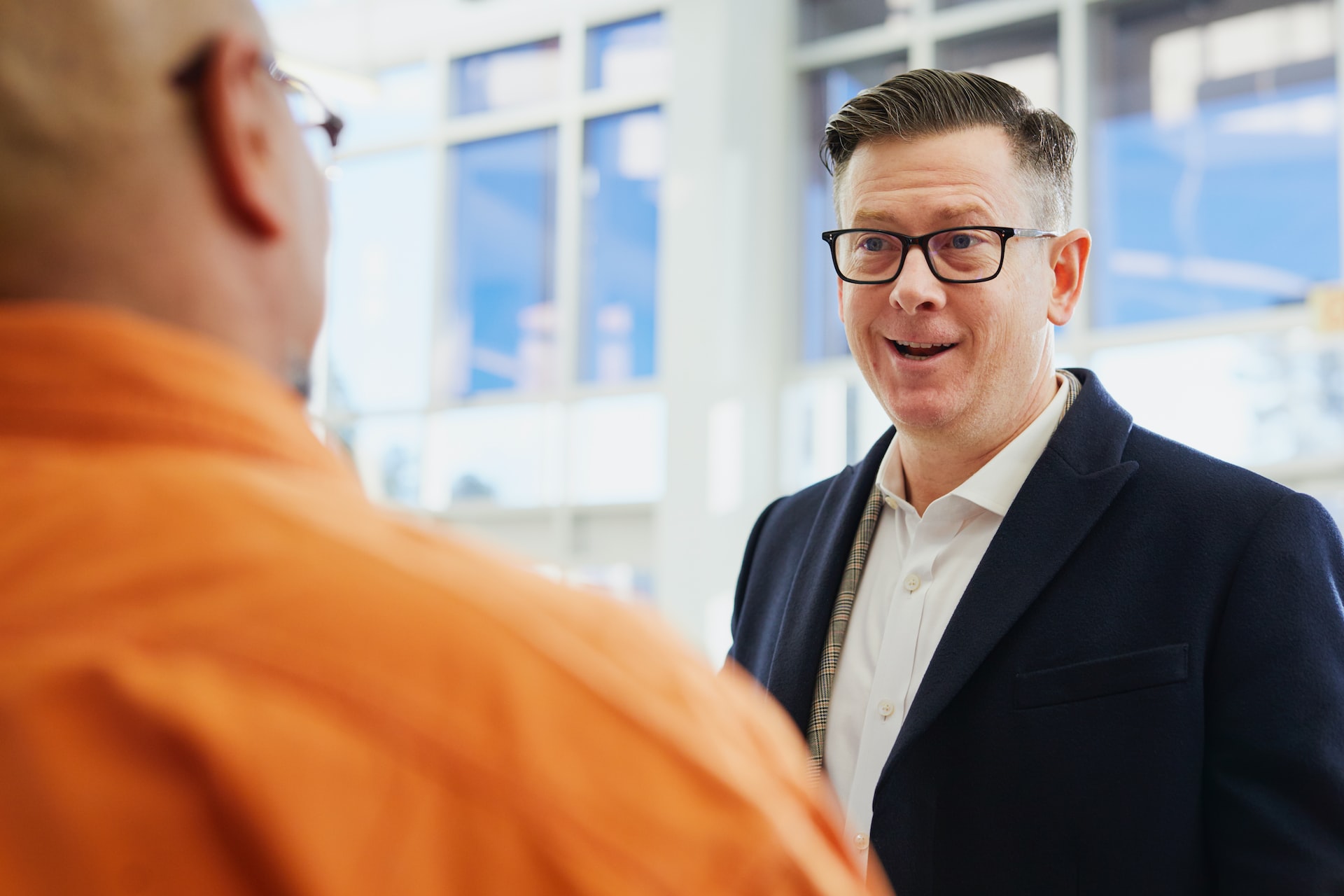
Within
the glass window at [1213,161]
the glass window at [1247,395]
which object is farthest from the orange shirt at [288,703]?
the glass window at [1213,161]

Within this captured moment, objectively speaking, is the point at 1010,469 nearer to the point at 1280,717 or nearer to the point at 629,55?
the point at 1280,717

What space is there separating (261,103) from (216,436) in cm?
21

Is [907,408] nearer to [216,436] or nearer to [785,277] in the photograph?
[216,436]

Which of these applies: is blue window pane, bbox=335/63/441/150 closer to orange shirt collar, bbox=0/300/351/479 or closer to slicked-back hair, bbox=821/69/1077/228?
slicked-back hair, bbox=821/69/1077/228

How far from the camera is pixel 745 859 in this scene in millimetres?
499

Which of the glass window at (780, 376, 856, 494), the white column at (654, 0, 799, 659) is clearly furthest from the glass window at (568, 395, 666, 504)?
the glass window at (780, 376, 856, 494)

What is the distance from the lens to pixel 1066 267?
1990 millimetres

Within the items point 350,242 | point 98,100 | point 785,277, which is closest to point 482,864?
point 98,100

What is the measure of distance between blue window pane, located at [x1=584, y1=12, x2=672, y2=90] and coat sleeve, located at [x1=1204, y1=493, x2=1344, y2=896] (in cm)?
716

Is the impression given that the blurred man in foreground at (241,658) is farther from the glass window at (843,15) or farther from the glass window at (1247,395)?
the glass window at (843,15)

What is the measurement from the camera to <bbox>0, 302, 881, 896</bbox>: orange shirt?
18.2 inches

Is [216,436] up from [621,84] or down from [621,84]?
down

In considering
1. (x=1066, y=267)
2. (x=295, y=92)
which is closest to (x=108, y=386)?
(x=295, y=92)

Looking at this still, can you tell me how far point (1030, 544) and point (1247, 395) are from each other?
Result: 16.9 ft
